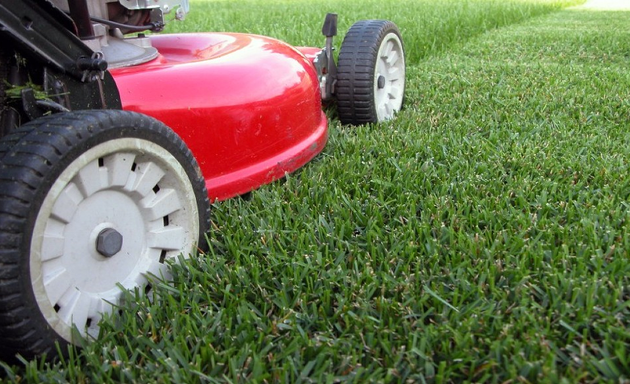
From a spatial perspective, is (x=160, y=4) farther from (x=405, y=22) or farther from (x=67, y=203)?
(x=405, y=22)

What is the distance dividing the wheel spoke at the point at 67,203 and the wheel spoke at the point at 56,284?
0.10 metres

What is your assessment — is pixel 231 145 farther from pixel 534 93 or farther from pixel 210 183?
pixel 534 93

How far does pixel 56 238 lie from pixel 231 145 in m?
0.71

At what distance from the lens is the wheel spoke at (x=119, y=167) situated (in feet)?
4.05

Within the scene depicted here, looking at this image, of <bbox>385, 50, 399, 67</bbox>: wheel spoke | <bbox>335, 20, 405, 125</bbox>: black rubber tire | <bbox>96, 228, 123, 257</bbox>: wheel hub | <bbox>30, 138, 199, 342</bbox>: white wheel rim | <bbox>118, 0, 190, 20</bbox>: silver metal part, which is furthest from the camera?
<bbox>385, 50, 399, 67</bbox>: wheel spoke

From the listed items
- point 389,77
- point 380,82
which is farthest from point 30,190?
point 389,77

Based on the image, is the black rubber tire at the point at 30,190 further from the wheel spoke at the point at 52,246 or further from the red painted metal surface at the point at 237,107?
the red painted metal surface at the point at 237,107

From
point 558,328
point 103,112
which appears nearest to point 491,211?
point 558,328

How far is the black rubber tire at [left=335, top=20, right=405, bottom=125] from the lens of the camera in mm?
2512

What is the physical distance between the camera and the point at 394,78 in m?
2.90

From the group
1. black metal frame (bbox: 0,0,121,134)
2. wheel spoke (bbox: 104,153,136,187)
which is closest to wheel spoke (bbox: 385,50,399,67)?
black metal frame (bbox: 0,0,121,134)

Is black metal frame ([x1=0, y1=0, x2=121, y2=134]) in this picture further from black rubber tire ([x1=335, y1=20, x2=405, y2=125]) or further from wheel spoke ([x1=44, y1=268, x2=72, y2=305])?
black rubber tire ([x1=335, y1=20, x2=405, y2=125])

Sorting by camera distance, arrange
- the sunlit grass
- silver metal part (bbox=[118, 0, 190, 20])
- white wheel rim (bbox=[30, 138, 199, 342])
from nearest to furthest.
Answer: white wheel rim (bbox=[30, 138, 199, 342])
silver metal part (bbox=[118, 0, 190, 20])
the sunlit grass

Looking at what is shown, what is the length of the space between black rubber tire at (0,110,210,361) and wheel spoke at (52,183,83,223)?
18mm
